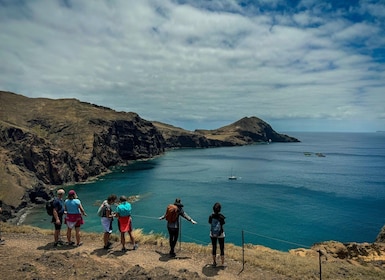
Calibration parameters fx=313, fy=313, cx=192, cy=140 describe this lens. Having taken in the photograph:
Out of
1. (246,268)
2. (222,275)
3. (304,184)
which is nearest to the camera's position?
(222,275)

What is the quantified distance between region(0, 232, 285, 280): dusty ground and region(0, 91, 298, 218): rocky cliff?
48919 millimetres

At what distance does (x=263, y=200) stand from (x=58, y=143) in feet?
254

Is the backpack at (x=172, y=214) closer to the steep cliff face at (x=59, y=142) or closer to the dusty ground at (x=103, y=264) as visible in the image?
the dusty ground at (x=103, y=264)

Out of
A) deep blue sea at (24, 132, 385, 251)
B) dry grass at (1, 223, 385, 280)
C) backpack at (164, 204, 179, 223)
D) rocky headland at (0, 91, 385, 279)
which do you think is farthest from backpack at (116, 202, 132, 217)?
deep blue sea at (24, 132, 385, 251)

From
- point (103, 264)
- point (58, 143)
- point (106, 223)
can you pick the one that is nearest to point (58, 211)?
point (106, 223)

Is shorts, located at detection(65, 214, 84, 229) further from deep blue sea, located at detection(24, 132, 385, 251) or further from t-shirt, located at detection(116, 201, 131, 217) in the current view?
deep blue sea, located at detection(24, 132, 385, 251)

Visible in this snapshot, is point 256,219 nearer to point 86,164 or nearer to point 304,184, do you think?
point 304,184

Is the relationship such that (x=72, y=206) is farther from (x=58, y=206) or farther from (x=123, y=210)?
(x=123, y=210)

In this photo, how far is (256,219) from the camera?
54.2 meters

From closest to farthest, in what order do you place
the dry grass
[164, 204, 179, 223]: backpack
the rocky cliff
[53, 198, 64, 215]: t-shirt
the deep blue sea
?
[164, 204, 179, 223]: backpack, the dry grass, [53, 198, 64, 215]: t-shirt, the deep blue sea, the rocky cliff

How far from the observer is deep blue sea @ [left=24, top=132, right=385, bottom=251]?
1870 inches

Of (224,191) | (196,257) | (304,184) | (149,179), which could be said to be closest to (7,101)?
(149,179)

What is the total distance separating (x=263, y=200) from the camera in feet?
223

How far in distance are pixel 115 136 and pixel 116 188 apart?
2397 inches
